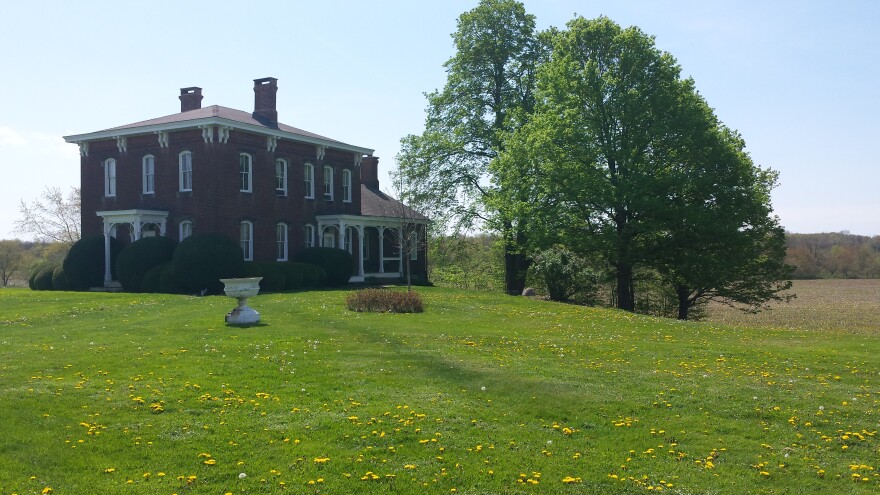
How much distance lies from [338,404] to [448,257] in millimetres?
43154

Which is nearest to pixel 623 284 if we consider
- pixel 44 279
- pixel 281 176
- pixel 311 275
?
pixel 311 275

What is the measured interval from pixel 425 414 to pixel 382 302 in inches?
645

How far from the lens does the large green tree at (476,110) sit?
46.4 metres

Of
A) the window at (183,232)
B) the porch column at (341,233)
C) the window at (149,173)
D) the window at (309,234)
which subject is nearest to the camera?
the window at (183,232)

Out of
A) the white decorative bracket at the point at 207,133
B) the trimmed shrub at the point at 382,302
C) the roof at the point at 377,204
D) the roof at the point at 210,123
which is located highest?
the roof at the point at 210,123

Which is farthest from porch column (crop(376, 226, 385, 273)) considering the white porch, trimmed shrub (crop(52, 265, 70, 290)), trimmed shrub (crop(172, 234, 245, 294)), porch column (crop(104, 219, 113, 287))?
trimmed shrub (crop(52, 265, 70, 290))

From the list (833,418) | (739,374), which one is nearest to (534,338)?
(739,374)

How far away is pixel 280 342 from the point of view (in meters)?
18.2

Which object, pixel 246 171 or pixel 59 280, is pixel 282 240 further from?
pixel 59 280

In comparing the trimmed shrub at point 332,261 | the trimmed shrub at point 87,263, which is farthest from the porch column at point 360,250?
the trimmed shrub at point 87,263

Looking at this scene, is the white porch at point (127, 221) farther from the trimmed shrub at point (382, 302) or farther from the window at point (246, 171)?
the trimmed shrub at point (382, 302)

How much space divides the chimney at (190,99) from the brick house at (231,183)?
6 centimetres

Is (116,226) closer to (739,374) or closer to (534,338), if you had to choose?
(534,338)

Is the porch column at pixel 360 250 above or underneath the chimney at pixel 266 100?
underneath
